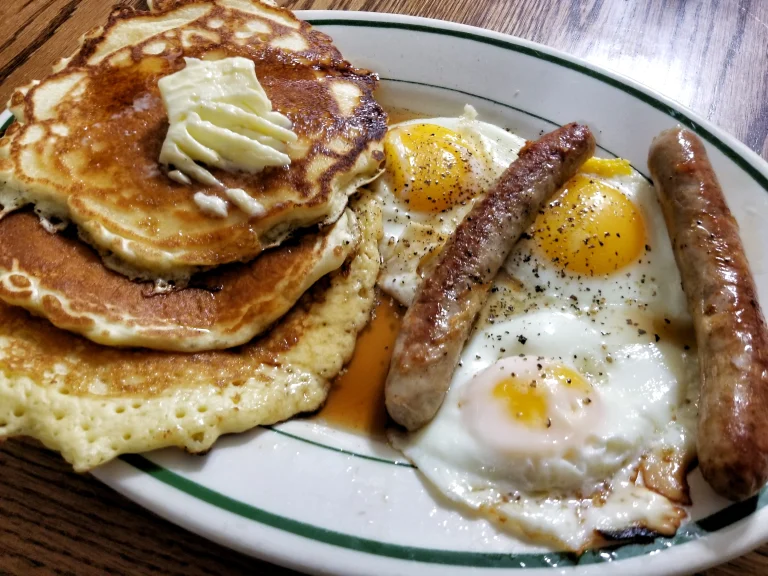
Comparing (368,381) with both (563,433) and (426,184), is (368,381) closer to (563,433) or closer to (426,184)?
(563,433)

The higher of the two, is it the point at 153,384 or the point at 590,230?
the point at 590,230

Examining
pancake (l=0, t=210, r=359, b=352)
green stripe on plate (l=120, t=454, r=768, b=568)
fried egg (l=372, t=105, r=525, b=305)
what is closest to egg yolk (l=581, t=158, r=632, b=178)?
fried egg (l=372, t=105, r=525, b=305)

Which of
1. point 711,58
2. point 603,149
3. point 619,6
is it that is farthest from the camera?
point 619,6

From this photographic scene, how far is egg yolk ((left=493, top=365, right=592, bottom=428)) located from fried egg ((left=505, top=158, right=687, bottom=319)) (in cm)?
34

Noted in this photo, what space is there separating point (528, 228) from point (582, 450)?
33.7 inches

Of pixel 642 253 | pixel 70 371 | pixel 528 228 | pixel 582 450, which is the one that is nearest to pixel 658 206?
pixel 642 253

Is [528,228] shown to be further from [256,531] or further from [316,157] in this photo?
[256,531]

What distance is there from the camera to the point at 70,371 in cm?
157

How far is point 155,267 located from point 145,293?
88 mm

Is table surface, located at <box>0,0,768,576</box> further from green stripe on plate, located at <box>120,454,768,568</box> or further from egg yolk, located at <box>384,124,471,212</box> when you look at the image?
egg yolk, located at <box>384,124,471,212</box>

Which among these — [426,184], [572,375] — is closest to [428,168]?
[426,184]

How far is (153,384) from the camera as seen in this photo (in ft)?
5.23

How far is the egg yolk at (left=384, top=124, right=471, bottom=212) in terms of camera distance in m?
2.22

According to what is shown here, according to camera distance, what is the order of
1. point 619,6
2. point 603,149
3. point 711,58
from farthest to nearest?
point 619,6
point 711,58
point 603,149
